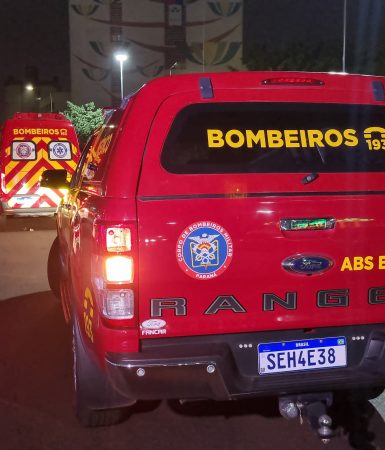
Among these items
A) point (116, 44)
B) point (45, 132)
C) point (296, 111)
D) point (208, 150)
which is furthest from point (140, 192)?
point (116, 44)

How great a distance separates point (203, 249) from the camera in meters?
2.88

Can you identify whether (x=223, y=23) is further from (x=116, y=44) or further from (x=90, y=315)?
(x=90, y=315)

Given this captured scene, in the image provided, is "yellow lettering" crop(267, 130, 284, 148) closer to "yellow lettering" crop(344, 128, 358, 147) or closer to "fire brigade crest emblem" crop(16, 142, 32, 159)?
"yellow lettering" crop(344, 128, 358, 147)

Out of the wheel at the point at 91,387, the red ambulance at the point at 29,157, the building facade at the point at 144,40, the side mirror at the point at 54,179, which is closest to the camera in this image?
the wheel at the point at 91,387

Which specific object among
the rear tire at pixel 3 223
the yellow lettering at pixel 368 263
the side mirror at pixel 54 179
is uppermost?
the side mirror at pixel 54 179

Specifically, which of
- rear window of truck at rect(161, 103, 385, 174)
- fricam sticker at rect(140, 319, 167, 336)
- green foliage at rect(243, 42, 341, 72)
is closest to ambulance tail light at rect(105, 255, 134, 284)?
fricam sticker at rect(140, 319, 167, 336)

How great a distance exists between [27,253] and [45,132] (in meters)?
3.73

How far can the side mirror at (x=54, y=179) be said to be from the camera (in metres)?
5.62

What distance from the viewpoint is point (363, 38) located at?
29703mm

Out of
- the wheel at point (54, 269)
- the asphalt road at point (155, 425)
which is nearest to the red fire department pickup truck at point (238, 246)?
the asphalt road at point (155, 425)

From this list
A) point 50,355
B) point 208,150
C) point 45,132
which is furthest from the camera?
point 45,132

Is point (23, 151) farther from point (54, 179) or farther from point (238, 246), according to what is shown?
point (238, 246)

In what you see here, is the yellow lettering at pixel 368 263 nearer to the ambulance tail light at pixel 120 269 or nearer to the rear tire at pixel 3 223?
the ambulance tail light at pixel 120 269

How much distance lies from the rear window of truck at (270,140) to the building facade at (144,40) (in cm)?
6212
